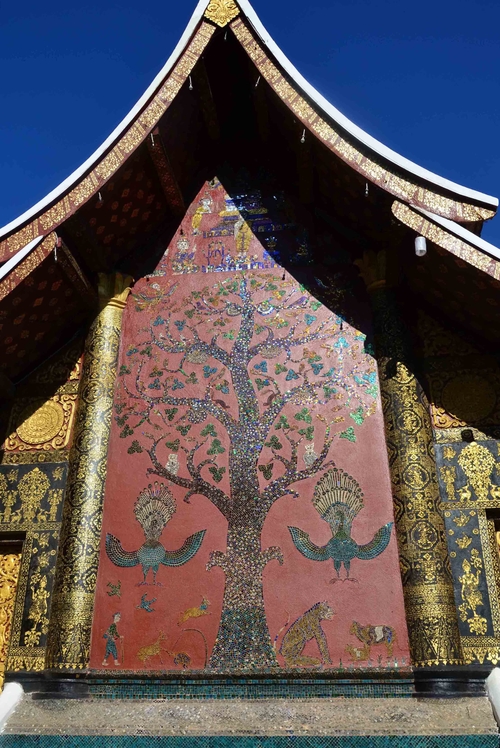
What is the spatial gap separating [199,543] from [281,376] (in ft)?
4.86

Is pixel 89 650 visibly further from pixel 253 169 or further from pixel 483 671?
pixel 253 169

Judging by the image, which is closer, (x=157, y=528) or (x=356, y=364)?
(x=157, y=528)

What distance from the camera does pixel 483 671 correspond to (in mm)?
4410

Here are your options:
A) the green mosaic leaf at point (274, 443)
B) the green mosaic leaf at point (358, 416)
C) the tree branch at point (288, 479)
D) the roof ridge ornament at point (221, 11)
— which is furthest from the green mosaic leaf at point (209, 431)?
the roof ridge ornament at point (221, 11)

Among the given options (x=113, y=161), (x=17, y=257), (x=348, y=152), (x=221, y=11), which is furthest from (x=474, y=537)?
(x=221, y=11)

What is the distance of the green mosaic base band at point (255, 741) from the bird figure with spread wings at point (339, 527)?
1.11m

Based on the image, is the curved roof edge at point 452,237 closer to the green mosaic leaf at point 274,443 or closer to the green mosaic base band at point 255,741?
the green mosaic leaf at point 274,443

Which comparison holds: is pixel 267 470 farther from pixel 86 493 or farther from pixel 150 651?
pixel 150 651

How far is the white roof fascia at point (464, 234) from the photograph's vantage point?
4707 millimetres

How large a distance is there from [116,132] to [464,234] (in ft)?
9.30

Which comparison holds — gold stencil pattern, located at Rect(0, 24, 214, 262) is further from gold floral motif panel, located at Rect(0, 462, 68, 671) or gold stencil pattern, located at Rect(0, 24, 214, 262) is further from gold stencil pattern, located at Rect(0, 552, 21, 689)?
gold stencil pattern, located at Rect(0, 552, 21, 689)

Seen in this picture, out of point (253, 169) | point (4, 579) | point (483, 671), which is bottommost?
point (483, 671)

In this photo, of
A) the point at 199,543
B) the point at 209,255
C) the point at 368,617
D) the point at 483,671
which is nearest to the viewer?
the point at 483,671

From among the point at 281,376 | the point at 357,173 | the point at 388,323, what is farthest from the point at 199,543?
the point at 357,173
